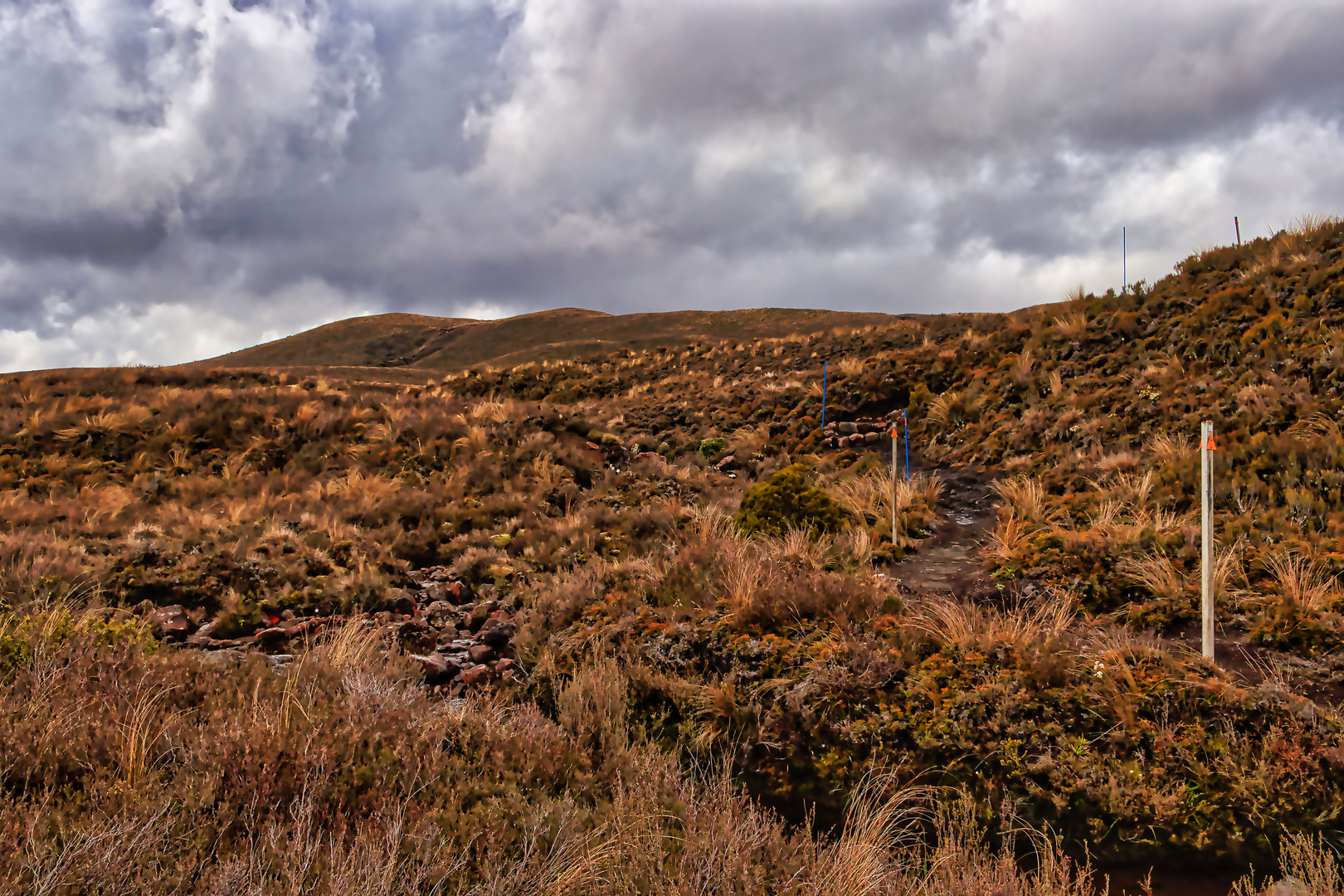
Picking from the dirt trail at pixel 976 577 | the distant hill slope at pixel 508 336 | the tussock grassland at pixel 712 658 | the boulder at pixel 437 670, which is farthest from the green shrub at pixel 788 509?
the distant hill slope at pixel 508 336

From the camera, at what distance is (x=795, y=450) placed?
53.6 feet

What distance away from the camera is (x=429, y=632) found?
25.0ft

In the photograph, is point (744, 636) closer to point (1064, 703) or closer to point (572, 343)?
point (1064, 703)

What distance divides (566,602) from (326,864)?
184 inches

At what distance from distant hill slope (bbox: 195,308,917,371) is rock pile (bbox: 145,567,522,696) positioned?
61152 millimetres

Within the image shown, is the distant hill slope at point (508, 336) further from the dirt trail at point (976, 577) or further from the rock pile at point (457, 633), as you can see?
the rock pile at point (457, 633)

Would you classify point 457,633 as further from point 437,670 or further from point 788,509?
point 788,509

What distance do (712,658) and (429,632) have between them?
346 centimetres

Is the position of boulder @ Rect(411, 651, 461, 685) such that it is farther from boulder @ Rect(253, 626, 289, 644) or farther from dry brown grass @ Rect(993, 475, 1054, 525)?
dry brown grass @ Rect(993, 475, 1054, 525)

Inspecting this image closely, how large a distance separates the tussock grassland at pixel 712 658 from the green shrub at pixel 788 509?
0.25 m

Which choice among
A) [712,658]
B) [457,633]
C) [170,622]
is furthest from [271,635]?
[712,658]

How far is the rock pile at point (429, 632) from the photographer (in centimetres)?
657

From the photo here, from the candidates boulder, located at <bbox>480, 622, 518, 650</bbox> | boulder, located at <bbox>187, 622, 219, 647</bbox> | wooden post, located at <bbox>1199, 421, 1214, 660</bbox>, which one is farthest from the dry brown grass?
boulder, located at <bbox>187, 622, 219, 647</bbox>

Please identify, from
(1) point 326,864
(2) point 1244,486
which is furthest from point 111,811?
(2) point 1244,486
